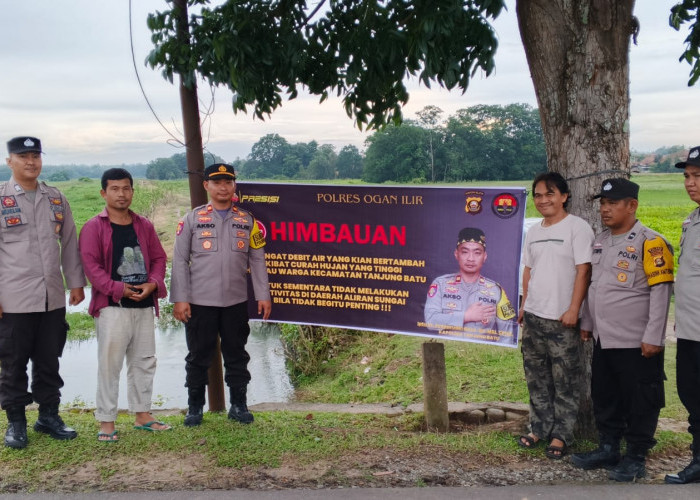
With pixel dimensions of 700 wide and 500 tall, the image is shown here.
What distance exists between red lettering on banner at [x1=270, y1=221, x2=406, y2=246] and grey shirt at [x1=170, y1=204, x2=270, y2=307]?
66cm

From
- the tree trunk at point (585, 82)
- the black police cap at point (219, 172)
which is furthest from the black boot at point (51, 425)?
the tree trunk at point (585, 82)

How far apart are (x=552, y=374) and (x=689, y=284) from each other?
3.20 ft

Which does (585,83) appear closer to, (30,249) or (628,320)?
(628,320)

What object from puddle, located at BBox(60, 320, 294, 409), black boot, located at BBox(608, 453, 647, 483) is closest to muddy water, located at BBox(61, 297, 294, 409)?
puddle, located at BBox(60, 320, 294, 409)

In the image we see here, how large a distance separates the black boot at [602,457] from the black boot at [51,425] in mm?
3243

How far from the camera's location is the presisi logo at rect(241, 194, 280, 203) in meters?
4.87

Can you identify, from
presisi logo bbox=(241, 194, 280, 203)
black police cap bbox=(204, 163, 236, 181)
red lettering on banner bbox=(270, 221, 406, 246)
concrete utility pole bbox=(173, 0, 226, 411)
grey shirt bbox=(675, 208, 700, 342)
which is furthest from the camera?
presisi logo bbox=(241, 194, 280, 203)

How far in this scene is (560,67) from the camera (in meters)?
3.95

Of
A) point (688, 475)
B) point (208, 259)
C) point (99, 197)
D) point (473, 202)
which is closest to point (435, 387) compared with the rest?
point (473, 202)

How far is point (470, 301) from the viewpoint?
178 inches

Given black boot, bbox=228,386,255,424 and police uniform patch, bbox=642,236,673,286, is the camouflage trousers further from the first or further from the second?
black boot, bbox=228,386,255,424

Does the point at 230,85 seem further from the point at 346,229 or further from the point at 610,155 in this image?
the point at 610,155

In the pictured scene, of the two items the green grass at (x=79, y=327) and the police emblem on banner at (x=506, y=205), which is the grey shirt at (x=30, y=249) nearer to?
the police emblem on banner at (x=506, y=205)

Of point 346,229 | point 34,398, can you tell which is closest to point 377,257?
point 346,229
